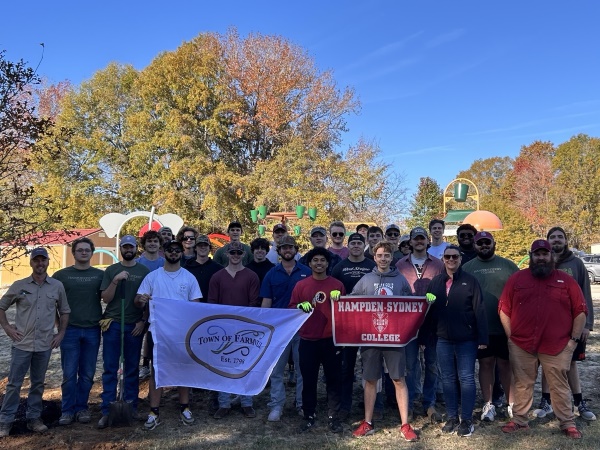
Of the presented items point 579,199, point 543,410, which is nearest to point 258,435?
point 543,410

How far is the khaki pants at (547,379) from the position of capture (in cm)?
505

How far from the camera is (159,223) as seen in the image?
18297mm

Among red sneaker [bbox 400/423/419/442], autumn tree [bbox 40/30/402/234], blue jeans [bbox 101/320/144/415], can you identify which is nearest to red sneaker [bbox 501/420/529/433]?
red sneaker [bbox 400/423/419/442]

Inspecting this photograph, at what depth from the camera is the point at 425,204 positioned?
121ft

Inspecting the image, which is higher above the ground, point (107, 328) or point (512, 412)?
point (107, 328)

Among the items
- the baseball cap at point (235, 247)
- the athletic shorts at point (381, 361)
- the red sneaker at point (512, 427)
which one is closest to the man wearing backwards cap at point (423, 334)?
the athletic shorts at point (381, 361)

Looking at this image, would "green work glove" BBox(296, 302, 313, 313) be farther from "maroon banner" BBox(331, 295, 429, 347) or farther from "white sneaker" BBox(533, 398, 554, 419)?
"white sneaker" BBox(533, 398, 554, 419)

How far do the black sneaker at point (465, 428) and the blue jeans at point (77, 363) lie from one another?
4.04 m

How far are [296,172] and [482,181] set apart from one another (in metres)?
45.8

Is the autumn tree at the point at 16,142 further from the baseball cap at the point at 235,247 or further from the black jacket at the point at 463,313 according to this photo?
the black jacket at the point at 463,313

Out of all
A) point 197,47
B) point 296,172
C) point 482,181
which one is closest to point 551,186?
point 482,181

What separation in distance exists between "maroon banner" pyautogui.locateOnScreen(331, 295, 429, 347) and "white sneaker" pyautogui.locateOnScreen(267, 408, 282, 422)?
4.04 feet

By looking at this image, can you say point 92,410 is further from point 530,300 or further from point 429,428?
point 530,300

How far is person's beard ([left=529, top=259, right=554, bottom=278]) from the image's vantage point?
5016 mm
